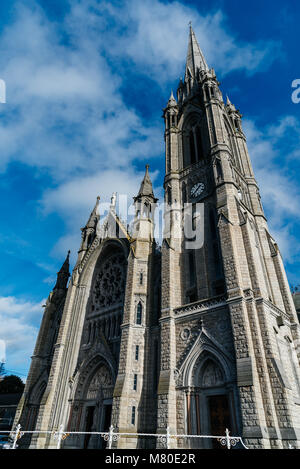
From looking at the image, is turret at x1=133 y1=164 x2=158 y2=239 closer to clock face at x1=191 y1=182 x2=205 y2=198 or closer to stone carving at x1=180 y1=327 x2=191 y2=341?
clock face at x1=191 y1=182 x2=205 y2=198

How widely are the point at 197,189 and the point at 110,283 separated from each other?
11987 mm

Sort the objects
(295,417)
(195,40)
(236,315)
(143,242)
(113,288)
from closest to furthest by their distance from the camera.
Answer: (295,417), (236,315), (143,242), (113,288), (195,40)

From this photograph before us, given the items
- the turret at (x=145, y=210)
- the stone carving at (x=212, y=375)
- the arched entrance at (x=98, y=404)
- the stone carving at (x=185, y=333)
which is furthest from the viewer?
the turret at (x=145, y=210)

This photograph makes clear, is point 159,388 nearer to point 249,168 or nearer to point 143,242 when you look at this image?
point 143,242

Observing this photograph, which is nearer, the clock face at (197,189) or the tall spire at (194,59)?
the clock face at (197,189)

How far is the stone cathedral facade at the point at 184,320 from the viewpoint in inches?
600

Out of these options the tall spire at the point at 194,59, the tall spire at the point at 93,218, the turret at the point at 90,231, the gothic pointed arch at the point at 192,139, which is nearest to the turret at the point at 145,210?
the gothic pointed arch at the point at 192,139

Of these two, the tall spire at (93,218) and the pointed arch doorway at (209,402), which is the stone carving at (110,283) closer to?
the tall spire at (93,218)

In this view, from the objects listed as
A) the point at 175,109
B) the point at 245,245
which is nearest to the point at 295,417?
the point at 245,245

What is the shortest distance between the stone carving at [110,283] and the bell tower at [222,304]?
6.59 m

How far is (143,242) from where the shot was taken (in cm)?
2498

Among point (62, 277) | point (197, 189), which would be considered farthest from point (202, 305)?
point (62, 277)

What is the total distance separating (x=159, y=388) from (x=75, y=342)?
11.5 m

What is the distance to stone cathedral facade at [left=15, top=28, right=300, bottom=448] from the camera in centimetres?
1523
